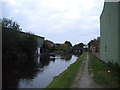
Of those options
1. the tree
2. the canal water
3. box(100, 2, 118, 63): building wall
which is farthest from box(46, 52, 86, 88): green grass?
the tree

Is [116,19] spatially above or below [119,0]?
below

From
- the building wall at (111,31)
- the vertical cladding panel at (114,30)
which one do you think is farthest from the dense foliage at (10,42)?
the vertical cladding panel at (114,30)

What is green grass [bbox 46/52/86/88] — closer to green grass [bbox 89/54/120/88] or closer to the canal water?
the canal water

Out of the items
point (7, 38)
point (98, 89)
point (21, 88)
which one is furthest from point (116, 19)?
point (7, 38)

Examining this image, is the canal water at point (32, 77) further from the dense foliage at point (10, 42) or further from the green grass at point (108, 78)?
the dense foliage at point (10, 42)

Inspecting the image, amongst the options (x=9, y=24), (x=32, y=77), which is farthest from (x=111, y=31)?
(x=9, y=24)

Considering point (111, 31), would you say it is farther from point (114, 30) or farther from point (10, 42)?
point (10, 42)

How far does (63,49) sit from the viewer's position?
371ft

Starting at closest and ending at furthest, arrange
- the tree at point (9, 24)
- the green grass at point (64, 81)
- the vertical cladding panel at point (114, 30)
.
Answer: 1. the green grass at point (64, 81)
2. the vertical cladding panel at point (114, 30)
3. the tree at point (9, 24)

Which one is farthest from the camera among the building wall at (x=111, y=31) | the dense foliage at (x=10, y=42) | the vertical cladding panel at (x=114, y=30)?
the dense foliage at (x=10, y=42)

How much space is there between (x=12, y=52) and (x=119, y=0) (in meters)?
30.9

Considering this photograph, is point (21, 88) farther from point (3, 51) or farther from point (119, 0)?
point (3, 51)

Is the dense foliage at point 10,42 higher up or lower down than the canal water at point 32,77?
higher up

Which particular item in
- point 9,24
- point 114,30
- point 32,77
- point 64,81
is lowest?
point 32,77
